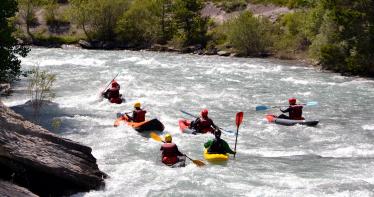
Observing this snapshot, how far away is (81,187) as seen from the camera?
11.5 meters

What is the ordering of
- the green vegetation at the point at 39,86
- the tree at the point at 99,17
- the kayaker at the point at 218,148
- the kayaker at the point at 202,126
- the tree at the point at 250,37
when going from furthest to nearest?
the tree at the point at 99,17, the tree at the point at 250,37, the green vegetation at the point at 39,86, the kayaker at the point at 202,126, the kayaker at the point at 218,148

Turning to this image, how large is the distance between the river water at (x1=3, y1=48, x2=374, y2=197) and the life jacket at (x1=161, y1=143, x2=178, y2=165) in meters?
0.30

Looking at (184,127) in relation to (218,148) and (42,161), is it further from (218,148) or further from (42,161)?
(42,161)

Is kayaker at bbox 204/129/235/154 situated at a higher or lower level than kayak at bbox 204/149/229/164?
higher

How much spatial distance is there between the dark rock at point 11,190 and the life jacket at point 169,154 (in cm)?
509

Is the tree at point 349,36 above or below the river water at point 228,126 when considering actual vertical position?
above

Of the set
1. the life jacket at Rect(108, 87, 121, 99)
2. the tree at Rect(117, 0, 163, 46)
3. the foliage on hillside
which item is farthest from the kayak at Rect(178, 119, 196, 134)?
the tree at Rect(117, 0, 163, 46)

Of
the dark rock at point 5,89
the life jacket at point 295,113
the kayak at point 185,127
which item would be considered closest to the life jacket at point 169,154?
the kayak at point 185,127

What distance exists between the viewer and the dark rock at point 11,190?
915cm

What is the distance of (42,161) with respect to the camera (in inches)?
428

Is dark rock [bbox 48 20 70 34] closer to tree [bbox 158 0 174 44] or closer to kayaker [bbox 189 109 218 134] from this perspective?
tree [bbox 158 0 174 44]

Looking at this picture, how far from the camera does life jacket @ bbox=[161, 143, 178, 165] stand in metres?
14.2

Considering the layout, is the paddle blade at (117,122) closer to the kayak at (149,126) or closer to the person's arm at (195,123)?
the kayak at (149,126)

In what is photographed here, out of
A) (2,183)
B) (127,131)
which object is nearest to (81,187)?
(2,183)
